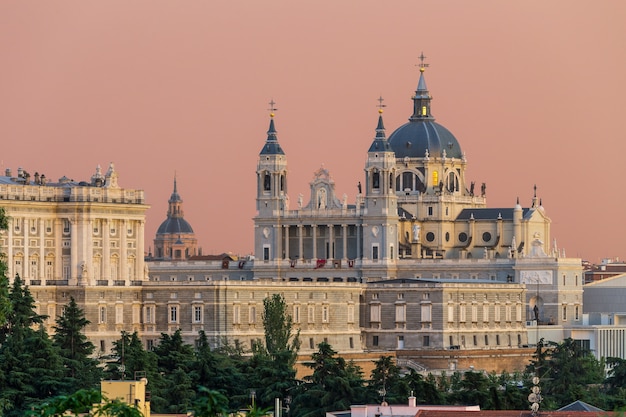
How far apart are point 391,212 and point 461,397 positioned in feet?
259

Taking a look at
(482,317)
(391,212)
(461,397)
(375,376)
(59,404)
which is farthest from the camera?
(391,212)

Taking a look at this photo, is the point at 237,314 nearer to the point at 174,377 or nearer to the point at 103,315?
the point at 103,315

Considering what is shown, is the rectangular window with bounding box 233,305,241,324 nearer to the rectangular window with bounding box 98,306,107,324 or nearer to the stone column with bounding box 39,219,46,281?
the rectangular window with bounding box 98,306,107,324

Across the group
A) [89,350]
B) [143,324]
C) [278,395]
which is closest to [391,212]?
[143,324]

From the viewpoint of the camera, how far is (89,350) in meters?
138

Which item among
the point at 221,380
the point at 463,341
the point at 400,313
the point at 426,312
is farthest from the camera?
the point at 463,341

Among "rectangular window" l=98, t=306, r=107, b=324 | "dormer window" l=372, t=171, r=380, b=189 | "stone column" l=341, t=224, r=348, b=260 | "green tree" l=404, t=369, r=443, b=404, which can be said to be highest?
"dormer window" l=372, t=171, r=380, b=189

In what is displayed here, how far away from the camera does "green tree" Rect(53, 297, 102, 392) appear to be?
123750mm

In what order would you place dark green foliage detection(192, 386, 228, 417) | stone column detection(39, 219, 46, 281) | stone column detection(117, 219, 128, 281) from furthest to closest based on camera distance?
stone column detection(117, 219, 128, 281) < stone column detection(39, 219, 46, 281) < dark green foliage detection(192, 386, 228, 417)

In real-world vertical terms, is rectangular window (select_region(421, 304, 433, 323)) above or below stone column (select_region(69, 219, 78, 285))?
below

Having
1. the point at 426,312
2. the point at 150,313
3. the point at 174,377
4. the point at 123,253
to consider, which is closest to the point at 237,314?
the point at 150,313

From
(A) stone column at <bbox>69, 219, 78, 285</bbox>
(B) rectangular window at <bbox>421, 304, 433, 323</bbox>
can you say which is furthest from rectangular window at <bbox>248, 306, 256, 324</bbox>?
(B) rectangular window at <bbox>421, 304, 433, 323</bbox>

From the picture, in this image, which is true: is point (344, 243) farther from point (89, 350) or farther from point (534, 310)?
point (89, 350)

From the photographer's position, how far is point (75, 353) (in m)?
136
